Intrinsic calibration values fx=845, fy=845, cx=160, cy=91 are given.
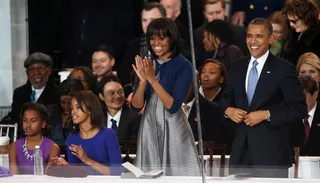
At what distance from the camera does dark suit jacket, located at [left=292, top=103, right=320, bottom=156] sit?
385 centimetres

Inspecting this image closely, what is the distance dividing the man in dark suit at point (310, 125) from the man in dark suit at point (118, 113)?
2.57ft

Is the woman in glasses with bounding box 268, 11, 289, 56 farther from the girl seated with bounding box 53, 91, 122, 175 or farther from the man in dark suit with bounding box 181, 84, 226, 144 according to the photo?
the girl seated with bounding box 53, 91, 122, 175

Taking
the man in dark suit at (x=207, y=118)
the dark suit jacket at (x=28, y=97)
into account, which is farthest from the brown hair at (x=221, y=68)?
the dark suit jacket at (x=28, y=97)

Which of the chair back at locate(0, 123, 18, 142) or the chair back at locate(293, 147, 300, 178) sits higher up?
the chair back at locate(0, 123, 18, 142)

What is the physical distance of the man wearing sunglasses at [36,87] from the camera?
424cm

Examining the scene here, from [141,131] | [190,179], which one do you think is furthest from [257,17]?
[190,179]

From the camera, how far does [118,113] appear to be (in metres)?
4.13

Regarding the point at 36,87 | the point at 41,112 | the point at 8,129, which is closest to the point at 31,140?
the point at 41,112

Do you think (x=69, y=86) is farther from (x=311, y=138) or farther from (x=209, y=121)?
(x=311, y=138)

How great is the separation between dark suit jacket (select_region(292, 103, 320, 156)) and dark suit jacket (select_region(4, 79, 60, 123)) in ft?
3.96

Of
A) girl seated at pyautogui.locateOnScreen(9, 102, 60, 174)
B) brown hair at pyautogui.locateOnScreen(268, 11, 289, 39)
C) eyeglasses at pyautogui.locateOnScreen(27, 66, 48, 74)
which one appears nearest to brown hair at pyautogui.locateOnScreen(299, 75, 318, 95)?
brown hair at pyautogui.locateOnScreen(268, 11, 289, 39)

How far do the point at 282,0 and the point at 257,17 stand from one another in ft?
0.61

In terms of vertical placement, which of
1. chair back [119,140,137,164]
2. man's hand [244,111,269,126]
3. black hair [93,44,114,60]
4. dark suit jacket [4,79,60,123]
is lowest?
chair back [119,140,137,164]

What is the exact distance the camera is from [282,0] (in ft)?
13.6
